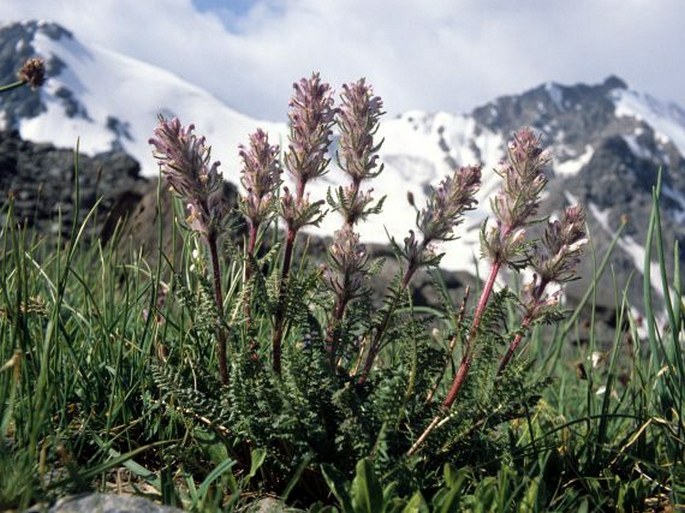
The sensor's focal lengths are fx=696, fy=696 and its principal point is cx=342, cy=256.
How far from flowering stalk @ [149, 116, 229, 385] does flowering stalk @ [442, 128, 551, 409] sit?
75 cm

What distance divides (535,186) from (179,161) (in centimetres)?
98

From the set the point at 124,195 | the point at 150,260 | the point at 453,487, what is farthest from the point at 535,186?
the point at 124,195

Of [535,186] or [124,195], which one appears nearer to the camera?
[535,186]

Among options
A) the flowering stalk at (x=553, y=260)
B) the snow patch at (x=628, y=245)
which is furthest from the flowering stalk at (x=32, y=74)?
the snow patch at (x=628, y=245)

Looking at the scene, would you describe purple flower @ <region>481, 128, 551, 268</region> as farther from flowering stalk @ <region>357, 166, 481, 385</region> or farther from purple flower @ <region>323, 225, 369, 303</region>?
purple flower @ <region>323, 225, 369, 303</region>

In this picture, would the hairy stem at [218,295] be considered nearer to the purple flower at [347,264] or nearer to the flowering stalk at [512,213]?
the purple flower at [347,264]

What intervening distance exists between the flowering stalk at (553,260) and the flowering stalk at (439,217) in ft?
0.82

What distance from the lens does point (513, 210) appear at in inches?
77.2

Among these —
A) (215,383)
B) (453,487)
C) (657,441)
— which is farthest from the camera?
(657,441)

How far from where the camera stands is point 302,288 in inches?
77.4

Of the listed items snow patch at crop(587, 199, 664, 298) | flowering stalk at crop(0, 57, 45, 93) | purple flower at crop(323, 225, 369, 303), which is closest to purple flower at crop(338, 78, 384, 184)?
purple flower at crop(323, 225, 369, 303)

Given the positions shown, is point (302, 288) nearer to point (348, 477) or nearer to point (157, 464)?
point (348, 477)

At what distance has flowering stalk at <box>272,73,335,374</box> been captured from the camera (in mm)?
1965

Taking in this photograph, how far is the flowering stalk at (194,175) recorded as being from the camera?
6.04 ft
